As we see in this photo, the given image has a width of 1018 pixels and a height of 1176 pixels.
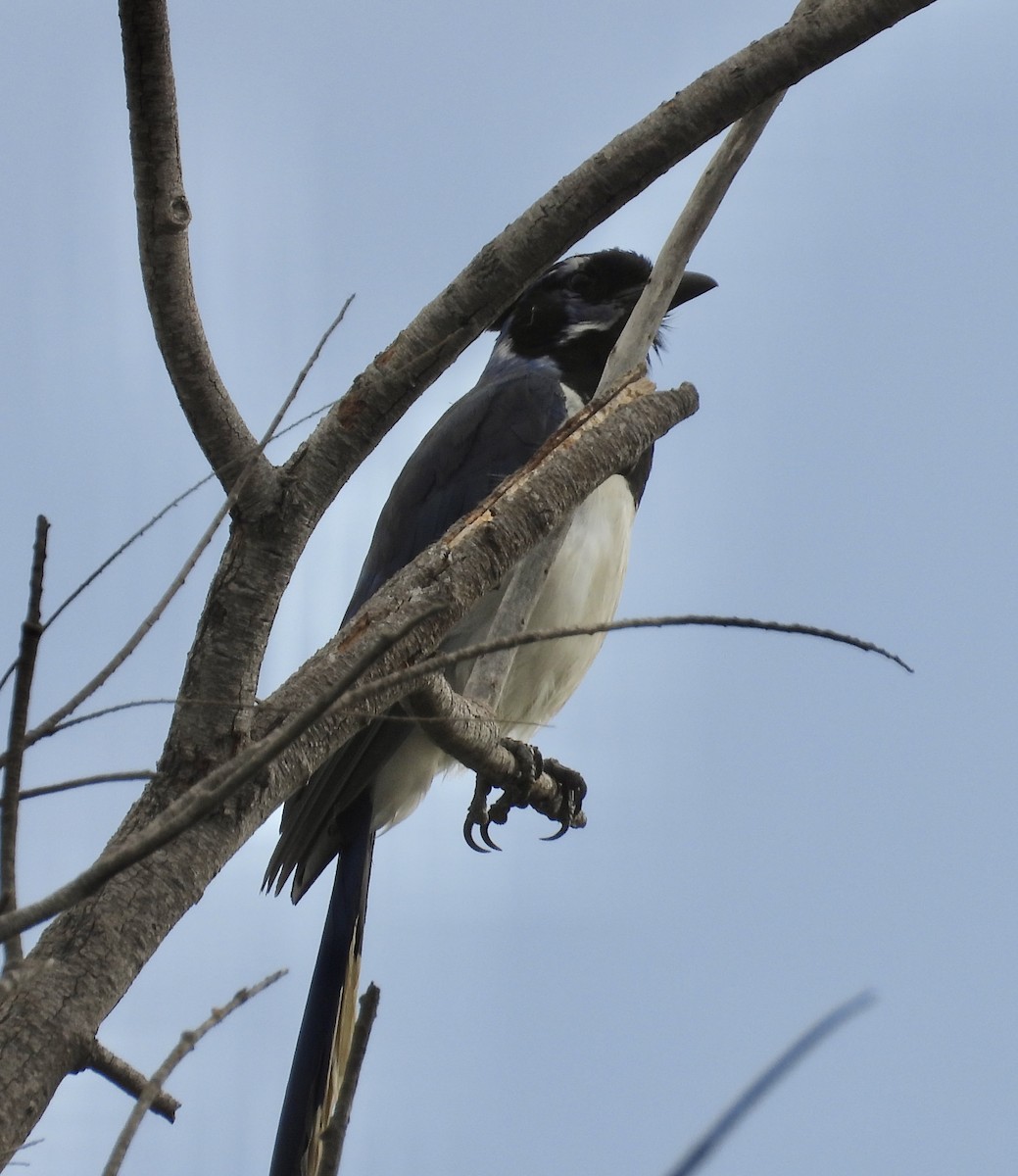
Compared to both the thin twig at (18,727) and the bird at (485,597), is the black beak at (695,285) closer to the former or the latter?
the bird at (485,597)

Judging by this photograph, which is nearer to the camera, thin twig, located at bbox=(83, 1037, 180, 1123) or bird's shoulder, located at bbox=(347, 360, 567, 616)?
thin twig, located at bbox=(83, 1037, 180, 1123)

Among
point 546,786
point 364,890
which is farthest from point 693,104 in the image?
point 364,890

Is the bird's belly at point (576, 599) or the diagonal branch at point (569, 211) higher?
the bird's belly at point (576, 599)

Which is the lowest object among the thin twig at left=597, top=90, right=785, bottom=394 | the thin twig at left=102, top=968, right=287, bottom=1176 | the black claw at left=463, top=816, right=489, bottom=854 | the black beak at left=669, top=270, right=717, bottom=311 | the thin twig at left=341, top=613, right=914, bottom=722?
the thin twig at left=102, top=968, right=287, bottom=1176

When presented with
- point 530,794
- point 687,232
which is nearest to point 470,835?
point 530,794

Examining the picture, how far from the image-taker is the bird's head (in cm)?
505

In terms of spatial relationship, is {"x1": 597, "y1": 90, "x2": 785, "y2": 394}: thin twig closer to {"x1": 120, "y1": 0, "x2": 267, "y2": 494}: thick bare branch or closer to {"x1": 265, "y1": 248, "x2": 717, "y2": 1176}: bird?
{"x1": 265, "y1": 248, "x2": 717, "y2": 1176}: bird

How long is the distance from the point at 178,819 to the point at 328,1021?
2604mm

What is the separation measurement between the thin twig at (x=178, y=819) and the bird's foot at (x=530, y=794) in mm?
1946

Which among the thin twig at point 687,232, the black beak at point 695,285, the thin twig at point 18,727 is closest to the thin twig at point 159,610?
the thin twig at point 18,727

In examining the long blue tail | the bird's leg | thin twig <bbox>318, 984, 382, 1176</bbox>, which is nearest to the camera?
thin twig <bbox>318, 984, 382, 1176</bbox>

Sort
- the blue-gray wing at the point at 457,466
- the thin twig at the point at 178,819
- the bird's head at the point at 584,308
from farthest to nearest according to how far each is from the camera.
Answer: the bird's head at the point at 584,308 → the blue-gray wing at the point at 457,466 → the thin twig at the point at 178,819

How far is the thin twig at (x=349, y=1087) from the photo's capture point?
1.37 m

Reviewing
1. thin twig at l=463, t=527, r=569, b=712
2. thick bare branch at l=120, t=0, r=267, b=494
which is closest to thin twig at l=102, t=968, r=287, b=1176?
thick bare branch at l=120, t=0, r=267, b=494
